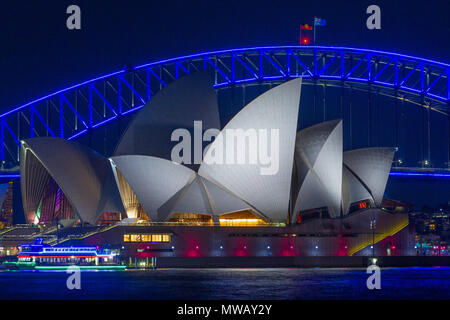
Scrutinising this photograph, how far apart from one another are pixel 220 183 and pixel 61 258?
1558 cm

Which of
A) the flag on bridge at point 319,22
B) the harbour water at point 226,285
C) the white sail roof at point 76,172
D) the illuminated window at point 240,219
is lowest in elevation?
the harbour water at point 226,285

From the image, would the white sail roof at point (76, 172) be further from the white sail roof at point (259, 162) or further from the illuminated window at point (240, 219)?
the white sail roof at point (259, 162)

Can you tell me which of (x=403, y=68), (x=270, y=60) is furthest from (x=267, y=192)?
(x=403, y=68)

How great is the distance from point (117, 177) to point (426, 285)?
32571 millimetres

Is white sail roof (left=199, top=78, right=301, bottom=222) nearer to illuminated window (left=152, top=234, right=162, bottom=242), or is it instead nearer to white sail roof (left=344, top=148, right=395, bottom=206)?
illuminated window (left=152, top=234, right=162, bottom=242)

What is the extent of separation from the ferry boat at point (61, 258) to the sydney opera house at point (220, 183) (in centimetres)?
288

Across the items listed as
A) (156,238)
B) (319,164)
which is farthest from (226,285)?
(156,238)

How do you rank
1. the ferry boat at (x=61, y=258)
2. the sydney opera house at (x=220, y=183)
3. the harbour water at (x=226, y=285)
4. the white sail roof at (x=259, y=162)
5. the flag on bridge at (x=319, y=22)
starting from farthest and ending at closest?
the flag on bridge at (x=319, y=22) < the ferry boat at (x=61, y=258) < the sydney opera house at (x=220, y=183) < the white sail roof at (x=259, y=162) < the harbour water at (x=226, y=285)

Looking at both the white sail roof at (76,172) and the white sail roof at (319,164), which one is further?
the white sail roof at (76,172)

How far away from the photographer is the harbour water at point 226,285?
5406 cm

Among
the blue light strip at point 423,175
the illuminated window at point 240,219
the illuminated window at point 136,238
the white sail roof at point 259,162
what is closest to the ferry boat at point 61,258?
the illuminated window at point 136,238

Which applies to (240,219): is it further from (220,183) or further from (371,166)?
(371,166)

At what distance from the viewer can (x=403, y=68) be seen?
106 m

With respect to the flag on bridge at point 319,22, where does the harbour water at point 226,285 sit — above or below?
below
